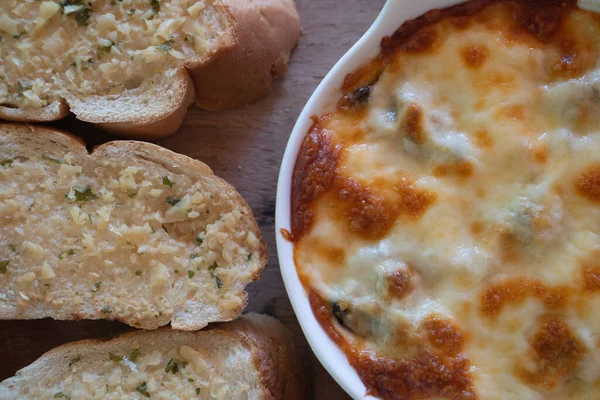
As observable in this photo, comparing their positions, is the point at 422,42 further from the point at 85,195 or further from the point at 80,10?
the point at 85,195

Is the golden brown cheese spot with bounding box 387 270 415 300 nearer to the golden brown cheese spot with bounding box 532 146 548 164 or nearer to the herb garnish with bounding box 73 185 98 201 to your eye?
the golden brown cheese spot with bounding box 532 146 548 164

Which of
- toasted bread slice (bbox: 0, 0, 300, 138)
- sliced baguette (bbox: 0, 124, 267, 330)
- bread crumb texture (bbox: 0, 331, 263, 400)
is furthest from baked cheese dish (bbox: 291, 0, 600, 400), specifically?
toasted bread slice (bbox: 0, 0, 300, 138)

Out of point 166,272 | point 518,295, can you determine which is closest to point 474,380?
point 518,295

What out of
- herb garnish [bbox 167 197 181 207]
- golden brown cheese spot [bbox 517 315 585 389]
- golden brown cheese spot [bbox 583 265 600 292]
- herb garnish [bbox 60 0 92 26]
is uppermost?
herb garnish [bbox 60 0 92 26]

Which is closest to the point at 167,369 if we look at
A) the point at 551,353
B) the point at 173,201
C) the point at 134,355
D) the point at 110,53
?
the point at 134,355

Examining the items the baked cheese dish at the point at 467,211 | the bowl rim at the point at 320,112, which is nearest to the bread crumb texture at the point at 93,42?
the bowl rim at the point at 320,112

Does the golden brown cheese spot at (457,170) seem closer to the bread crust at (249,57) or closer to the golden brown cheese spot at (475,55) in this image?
the golden brown cheese spot at (475,55)

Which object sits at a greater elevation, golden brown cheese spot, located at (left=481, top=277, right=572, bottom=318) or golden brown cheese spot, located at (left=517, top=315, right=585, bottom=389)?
golden brown cheese spot, located at (left=481, top=277, right=572, bottom=318)

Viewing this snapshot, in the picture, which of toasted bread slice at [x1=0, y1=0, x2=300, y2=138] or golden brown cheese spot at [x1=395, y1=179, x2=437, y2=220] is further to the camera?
toasted bread slice at [x1=0, y1=0, x2=300, y2=138]
